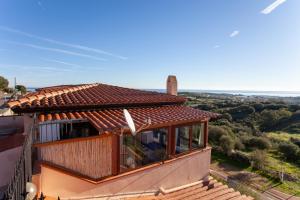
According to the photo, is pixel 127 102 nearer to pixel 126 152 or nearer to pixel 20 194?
pixel 126 152

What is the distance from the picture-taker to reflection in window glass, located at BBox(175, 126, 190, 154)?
8.66 m

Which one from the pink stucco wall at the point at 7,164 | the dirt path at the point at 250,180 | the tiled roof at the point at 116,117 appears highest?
the tiled roof at the point at 116,117

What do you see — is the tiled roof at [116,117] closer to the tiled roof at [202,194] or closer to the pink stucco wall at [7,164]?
the pink stucco wall at [7,164]

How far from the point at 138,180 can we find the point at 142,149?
4.53 feet

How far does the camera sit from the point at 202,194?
8.20 m

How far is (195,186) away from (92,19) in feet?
44.7

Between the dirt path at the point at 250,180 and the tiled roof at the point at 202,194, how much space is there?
1447 centimetres

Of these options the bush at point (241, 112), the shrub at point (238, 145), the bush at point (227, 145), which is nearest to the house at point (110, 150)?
the bush at point (227, 145)

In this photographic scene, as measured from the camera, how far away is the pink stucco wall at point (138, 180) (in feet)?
17.9

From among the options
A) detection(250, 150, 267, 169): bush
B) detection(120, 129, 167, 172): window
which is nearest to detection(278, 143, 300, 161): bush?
detection(250, 150, 267, 169): bush

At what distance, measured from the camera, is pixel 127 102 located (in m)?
8.34

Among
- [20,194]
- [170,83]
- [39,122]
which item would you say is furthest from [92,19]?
[20,194]

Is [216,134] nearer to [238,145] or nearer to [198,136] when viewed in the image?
[238,145]

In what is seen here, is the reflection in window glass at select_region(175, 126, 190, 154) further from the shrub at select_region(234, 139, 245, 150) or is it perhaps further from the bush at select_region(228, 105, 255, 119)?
the bush at select_region(228, 105, 255, 119)
